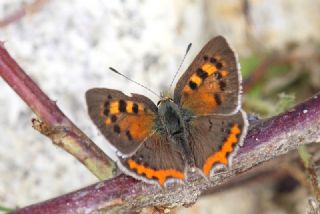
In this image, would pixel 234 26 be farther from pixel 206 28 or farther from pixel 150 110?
pixel 150 110

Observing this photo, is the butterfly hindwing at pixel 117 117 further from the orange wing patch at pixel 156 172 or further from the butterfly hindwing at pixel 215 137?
the butterfly hindwing at pixel 215 137

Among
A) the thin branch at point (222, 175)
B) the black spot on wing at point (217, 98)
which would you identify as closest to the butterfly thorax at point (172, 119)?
the black spot on wing at point (217, 98)

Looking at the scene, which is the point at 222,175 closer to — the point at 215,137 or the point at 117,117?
the point at 215,137

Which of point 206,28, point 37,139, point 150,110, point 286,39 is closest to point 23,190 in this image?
point 37,139

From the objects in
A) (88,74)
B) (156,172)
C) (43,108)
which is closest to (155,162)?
(156,172)

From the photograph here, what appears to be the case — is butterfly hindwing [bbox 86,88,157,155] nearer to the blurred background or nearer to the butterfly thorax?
the butterfly thorax

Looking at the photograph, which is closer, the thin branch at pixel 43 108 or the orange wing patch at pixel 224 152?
the orange wing patch at pixel 224 152
